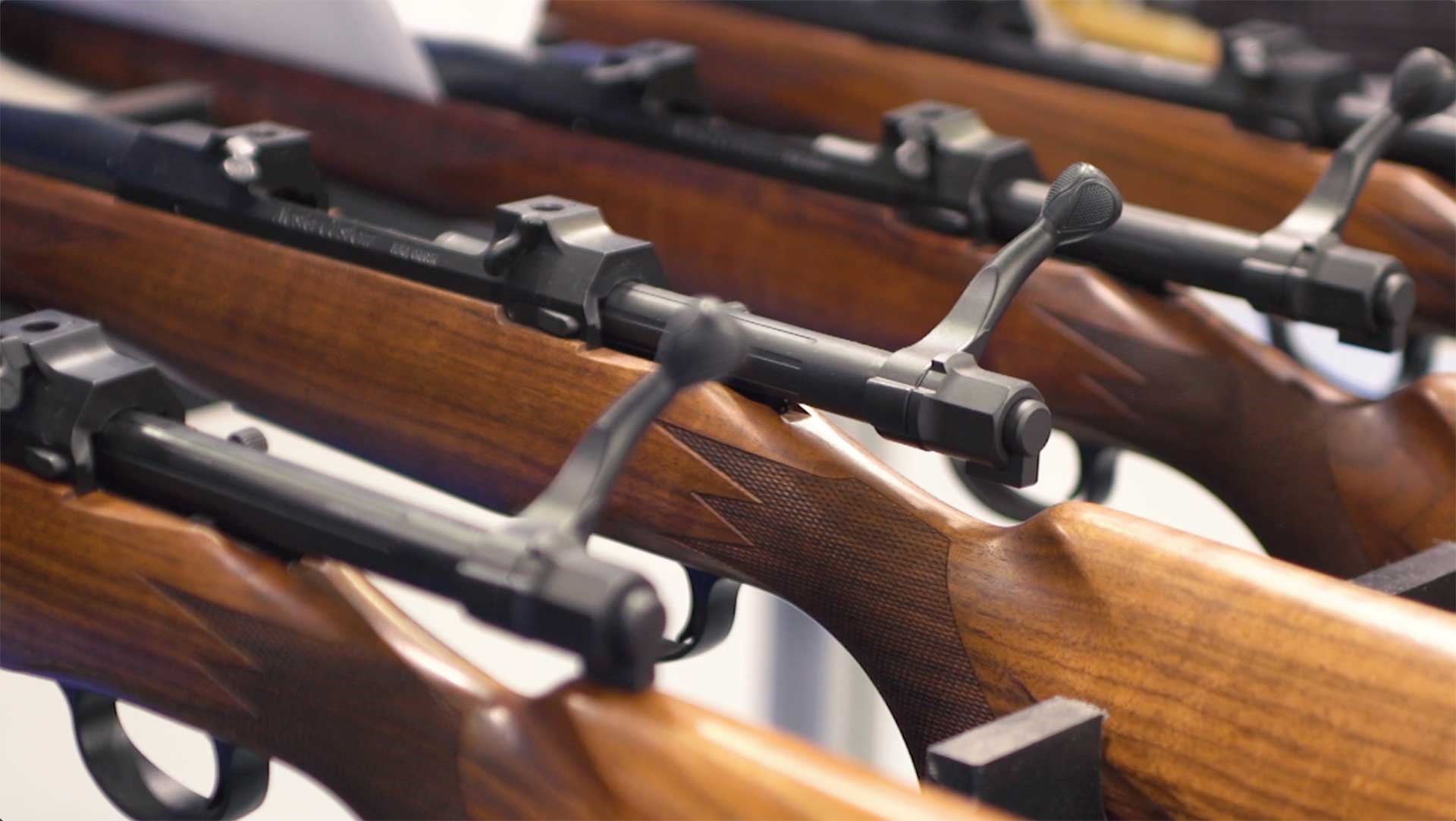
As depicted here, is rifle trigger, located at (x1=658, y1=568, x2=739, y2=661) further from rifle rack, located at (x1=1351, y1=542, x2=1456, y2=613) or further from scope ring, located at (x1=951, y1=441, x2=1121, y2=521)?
rifle rack, located at (x1=1351, y1=542, x2=1456, y2=613)

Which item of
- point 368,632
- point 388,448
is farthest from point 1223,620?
point 388,448

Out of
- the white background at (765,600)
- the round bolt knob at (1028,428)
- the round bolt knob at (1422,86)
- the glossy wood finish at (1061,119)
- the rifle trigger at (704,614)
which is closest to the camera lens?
the round bolt knob at (1028,428)

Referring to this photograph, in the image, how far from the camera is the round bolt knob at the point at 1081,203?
918 mm

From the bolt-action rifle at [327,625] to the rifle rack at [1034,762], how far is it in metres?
0.08

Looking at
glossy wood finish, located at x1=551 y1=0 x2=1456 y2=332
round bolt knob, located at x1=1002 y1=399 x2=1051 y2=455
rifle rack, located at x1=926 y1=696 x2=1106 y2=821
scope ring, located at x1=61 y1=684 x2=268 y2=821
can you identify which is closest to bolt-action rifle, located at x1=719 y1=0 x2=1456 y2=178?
glossy wood finish, located at x1=551 y1=0 x2=1456 y2=332

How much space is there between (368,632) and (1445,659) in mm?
462

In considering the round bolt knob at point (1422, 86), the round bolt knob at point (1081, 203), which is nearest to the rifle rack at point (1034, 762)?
the round bolt knob at point (1081, 203)

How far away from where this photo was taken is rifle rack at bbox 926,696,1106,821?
0.78 metres

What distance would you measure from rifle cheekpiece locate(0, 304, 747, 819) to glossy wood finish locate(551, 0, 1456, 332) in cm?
60

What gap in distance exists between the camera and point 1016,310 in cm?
122

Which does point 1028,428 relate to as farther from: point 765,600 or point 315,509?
point 765,600

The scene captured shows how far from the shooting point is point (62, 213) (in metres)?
1.21

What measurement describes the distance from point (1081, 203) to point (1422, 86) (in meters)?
0.35

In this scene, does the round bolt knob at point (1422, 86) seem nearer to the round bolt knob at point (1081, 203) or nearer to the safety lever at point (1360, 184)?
the safety lever at point (1360, 184)
